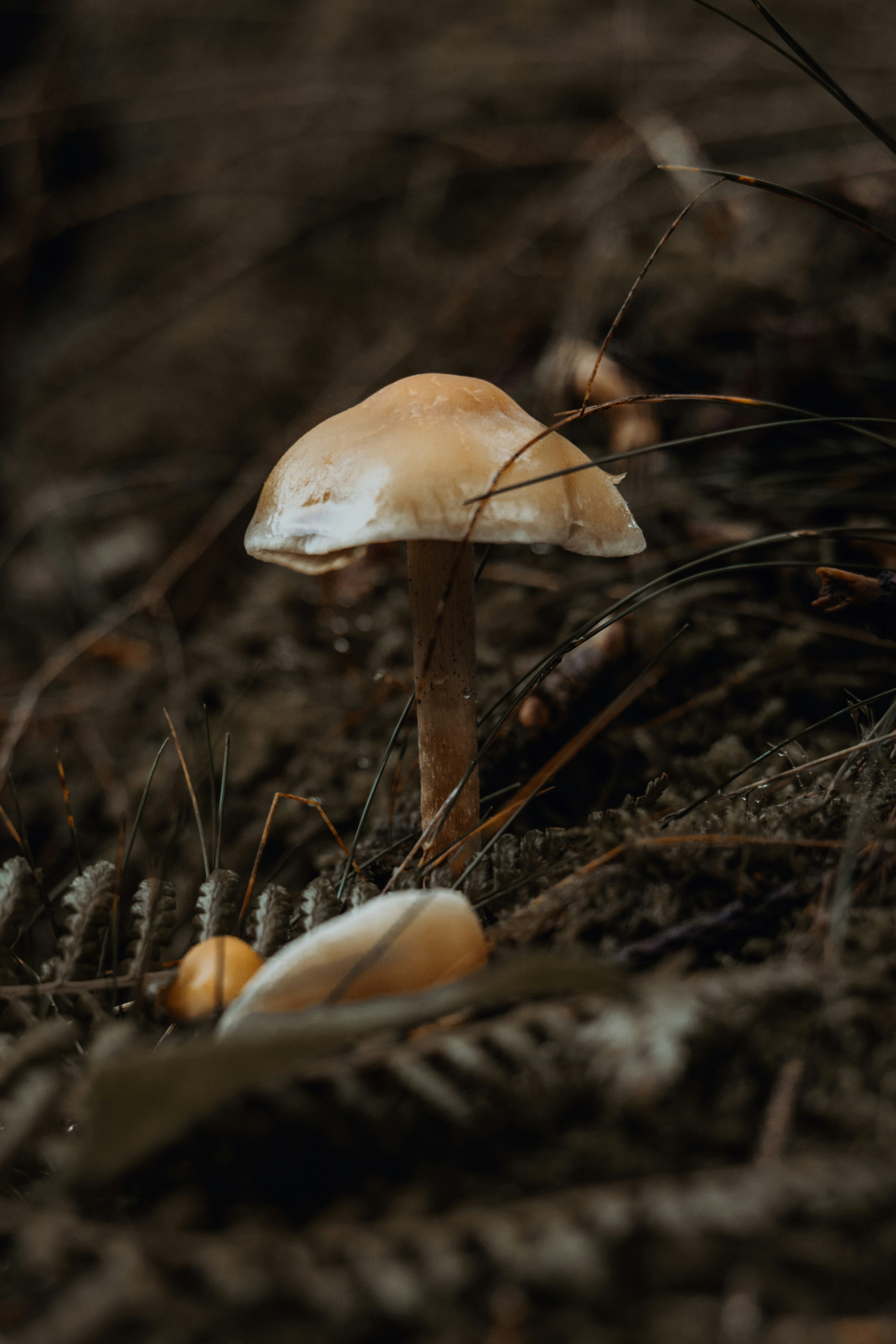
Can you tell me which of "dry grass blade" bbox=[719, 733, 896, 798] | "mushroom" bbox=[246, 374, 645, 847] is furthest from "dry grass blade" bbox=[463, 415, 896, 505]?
"dry grass blade" bbox=[719, 733, 896, 798]

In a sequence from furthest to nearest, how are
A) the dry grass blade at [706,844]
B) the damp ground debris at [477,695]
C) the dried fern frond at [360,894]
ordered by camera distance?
the dried fern frond at [360,894] < the dry grass blade at [706,844] < the damp ground debris at [477,695]

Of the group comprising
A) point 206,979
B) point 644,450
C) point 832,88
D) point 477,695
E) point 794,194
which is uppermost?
point 832,88

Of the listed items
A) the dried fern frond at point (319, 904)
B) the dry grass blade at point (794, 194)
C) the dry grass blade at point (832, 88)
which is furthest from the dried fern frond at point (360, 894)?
the dry grass blade at point (832, 88)

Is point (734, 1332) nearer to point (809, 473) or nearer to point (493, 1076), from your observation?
point (493, 1076)

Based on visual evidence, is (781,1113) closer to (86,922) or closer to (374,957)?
(374,957)

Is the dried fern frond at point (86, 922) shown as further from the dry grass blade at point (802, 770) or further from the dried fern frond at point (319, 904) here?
the dry grass blade at point (802, 770)

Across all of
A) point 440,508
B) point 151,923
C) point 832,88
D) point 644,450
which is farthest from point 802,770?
point 832,88

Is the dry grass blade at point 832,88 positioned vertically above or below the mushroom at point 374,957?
above
